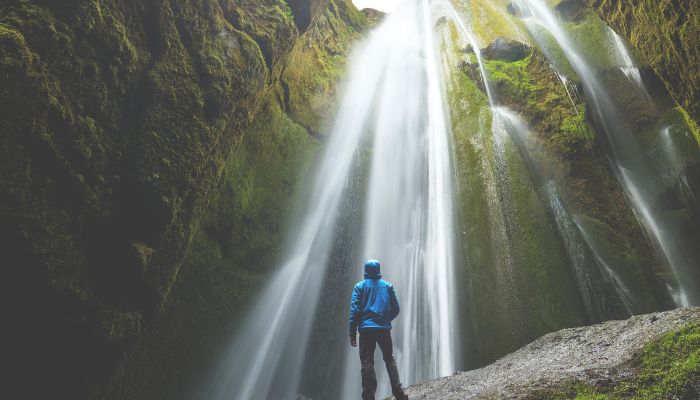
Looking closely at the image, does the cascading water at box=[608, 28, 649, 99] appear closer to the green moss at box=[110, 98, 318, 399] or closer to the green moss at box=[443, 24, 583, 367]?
the green moss at box=[443, 24, 583, 367]

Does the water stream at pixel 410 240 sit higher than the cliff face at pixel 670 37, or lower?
lower

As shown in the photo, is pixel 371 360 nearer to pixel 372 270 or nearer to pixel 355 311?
pixel 355 311

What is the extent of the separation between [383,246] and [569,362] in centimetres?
592

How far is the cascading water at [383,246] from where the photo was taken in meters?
8.23

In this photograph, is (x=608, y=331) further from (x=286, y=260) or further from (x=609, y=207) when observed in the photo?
(x=286, y=260)

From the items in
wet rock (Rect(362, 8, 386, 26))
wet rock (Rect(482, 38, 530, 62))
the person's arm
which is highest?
wet rock (Rect(362, 8, 386, 26))

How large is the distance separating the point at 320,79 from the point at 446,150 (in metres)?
4.98

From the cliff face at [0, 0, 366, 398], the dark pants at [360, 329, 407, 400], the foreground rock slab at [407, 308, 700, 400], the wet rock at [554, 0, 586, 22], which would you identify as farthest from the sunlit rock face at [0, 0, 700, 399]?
the dark pants at [360, 329, 407, 400]

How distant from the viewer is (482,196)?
9703mm

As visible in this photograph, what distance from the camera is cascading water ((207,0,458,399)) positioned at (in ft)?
27.0

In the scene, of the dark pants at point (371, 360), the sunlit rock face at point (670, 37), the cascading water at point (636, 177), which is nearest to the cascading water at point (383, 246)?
the dark pants at point (371, 360)

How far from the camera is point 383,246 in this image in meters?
10.1

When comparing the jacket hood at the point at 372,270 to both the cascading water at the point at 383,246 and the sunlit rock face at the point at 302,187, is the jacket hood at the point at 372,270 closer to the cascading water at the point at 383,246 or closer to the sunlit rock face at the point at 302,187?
the sunlit rock face at the point at 302,187

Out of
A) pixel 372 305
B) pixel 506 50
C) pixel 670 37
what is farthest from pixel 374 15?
pixel 372 305
